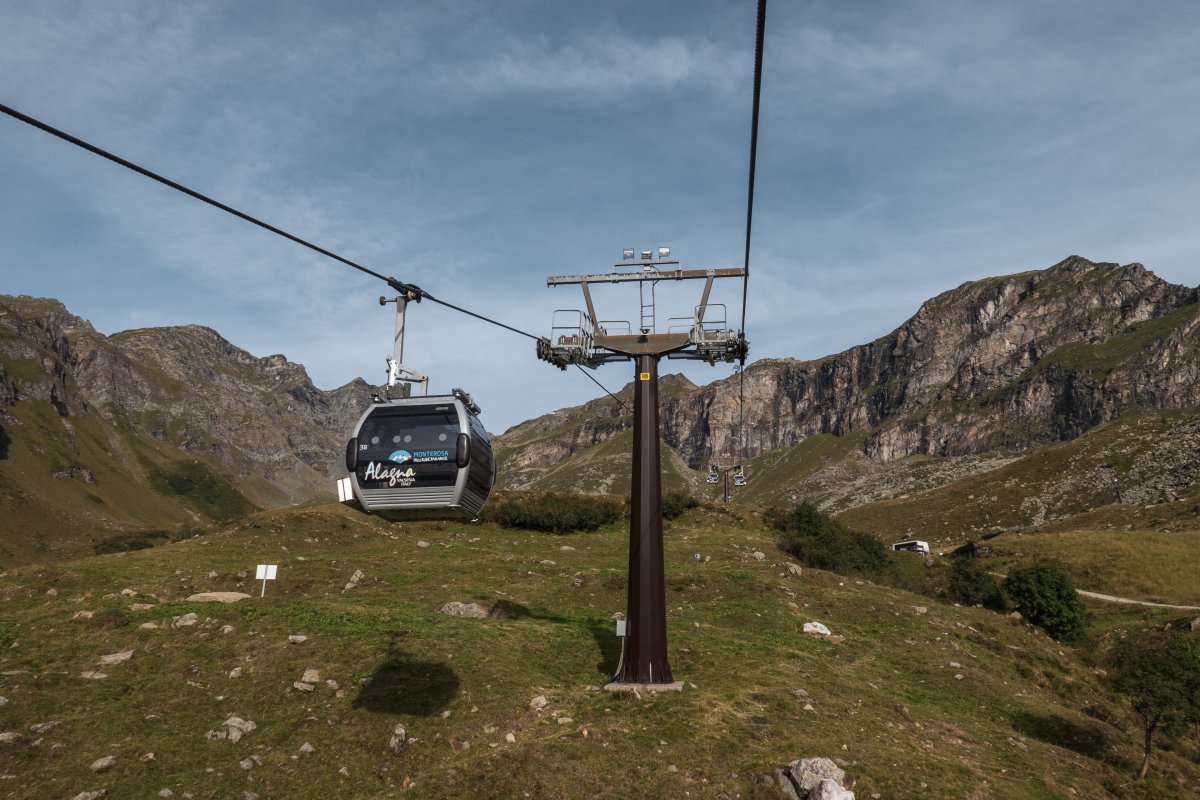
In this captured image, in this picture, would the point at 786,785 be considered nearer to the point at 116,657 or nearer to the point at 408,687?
the point at 408,687

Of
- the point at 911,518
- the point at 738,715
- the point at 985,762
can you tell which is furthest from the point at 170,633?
the point at 911,518

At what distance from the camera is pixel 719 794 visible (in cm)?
1655

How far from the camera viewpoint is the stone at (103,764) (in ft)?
53.5

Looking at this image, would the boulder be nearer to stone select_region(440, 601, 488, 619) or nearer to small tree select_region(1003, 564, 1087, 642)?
stone select_region(440, 601, 488, 619)

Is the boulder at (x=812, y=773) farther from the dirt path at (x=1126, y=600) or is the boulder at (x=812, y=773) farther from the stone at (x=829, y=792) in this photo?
the dirt path at (x=1126, y=600)

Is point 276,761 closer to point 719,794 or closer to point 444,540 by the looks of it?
point 719,794

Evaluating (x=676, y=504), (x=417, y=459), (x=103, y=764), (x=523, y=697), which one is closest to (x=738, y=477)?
(x=676, y=504)

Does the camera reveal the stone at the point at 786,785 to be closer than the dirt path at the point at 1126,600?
Yes

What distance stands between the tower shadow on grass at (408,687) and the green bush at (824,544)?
35280 millimetres

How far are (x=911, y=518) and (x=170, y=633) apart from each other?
169 meters

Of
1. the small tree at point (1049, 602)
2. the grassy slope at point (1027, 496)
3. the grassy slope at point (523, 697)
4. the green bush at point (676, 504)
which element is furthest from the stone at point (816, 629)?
the grassy slope at point (1027, 496)

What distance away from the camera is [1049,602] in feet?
159

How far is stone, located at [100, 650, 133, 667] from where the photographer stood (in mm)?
21578

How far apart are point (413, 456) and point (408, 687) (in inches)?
456
